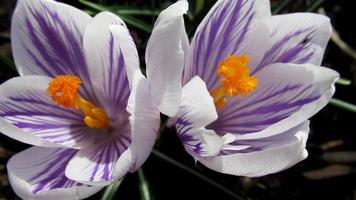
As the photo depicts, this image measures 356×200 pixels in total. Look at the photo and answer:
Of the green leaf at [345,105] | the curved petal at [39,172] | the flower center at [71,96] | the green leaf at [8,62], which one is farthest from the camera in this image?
the green leaf at [345,105]

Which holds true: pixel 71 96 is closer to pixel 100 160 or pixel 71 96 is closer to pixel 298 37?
pixel 100 160

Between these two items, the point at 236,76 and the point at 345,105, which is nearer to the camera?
the point at 236,76

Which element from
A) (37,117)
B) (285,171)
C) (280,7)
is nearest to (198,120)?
(37,117)

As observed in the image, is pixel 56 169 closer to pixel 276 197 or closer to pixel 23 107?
pixel 23 107

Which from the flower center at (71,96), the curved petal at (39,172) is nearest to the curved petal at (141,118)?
the curved petal at (39,172)

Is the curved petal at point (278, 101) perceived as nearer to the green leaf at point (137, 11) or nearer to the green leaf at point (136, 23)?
the green leaf at point (136, 23)

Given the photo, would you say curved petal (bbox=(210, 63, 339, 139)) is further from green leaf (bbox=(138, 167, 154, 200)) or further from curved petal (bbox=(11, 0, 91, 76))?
curved petal (bbox=(11, 0, 91, 76))
